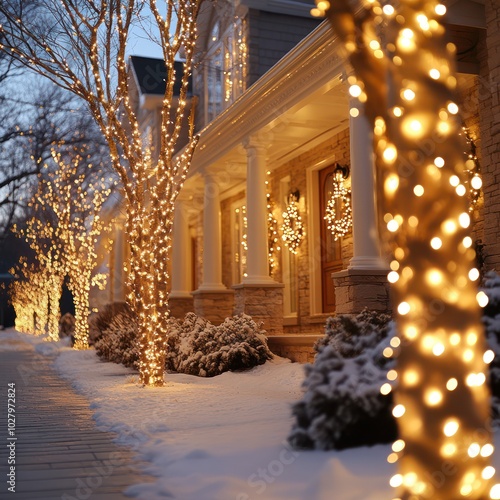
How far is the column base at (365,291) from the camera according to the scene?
879 centimetres

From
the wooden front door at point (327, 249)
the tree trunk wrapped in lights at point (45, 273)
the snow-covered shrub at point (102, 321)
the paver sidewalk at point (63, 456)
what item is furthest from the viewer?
the tree trunk wrapped in lights at point (45, 273)

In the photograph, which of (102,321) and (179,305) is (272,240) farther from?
(102,321)

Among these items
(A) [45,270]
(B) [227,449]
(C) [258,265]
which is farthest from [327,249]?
(A) [45,270]

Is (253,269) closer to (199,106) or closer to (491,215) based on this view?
(491,215)

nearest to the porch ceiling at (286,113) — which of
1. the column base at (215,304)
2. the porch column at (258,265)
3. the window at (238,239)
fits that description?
the porch column at (258,265)

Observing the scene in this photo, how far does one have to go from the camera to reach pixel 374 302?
884 centimetres

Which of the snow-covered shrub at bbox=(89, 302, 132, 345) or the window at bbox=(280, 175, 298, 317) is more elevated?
the window at bbox=(280, 175, 298, 317)

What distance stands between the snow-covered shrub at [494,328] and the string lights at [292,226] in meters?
8.24

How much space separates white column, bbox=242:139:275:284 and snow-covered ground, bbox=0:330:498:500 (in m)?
3.92

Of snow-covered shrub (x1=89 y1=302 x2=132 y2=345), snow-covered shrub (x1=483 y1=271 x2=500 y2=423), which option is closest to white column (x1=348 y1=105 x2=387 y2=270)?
snow-covered shrub (x1=483 y1=271 x2=500 y2=423)

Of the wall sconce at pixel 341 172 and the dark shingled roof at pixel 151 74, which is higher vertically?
the dark shingled roof at pixel 151 74

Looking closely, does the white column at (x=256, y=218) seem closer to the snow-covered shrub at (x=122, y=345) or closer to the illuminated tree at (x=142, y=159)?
the snow-covered shrub at (x=122, y=345)

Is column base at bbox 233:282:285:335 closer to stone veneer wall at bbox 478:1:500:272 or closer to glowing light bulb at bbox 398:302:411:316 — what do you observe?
stone veneer wall at bbox 478:1:500:272

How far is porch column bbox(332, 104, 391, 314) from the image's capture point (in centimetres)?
883
